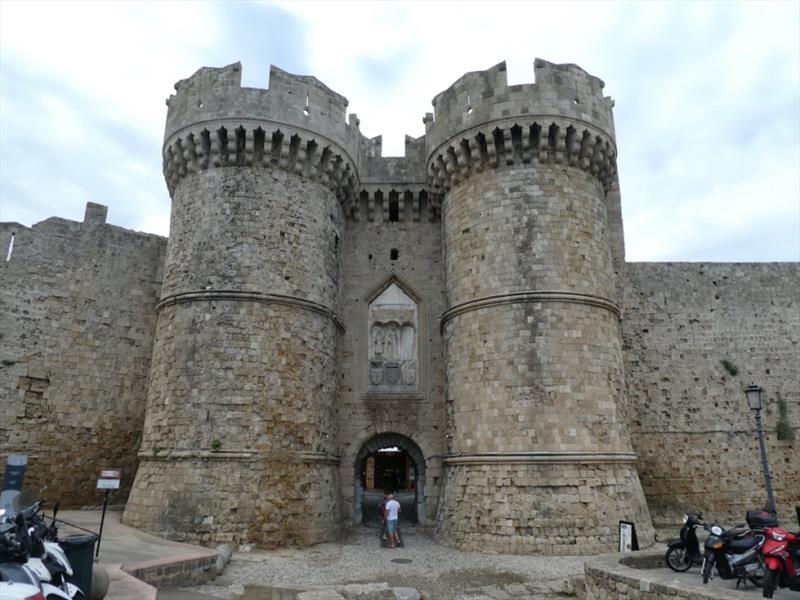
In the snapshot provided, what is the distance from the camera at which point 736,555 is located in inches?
239

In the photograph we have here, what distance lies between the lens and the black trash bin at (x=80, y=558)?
179 inches

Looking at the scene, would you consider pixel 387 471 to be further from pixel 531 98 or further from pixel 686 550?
pixel 686 550

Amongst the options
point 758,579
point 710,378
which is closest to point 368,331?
point 710,378

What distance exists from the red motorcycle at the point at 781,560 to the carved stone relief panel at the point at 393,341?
8345mm

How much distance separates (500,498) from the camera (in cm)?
1016

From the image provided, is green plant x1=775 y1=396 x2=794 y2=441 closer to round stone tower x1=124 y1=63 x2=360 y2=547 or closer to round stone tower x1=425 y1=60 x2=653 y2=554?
round stone tower x1=425 y1=60 x2=653 y2=554

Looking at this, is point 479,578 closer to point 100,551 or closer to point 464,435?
point 464,435

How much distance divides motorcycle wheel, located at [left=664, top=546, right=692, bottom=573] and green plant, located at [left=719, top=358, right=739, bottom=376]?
767cm

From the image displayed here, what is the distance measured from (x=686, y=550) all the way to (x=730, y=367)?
25.5 ft

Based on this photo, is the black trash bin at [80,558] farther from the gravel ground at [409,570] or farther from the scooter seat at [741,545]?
the scooter seat at [741,545]

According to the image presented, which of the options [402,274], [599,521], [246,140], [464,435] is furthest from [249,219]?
[599,521]

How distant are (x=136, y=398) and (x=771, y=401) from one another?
575 inches

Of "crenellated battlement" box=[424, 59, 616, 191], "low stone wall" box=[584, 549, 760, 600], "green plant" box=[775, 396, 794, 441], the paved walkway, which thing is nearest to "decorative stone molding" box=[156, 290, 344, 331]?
the paved walkway


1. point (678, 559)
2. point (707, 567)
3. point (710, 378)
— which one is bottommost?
point (678, 559)
